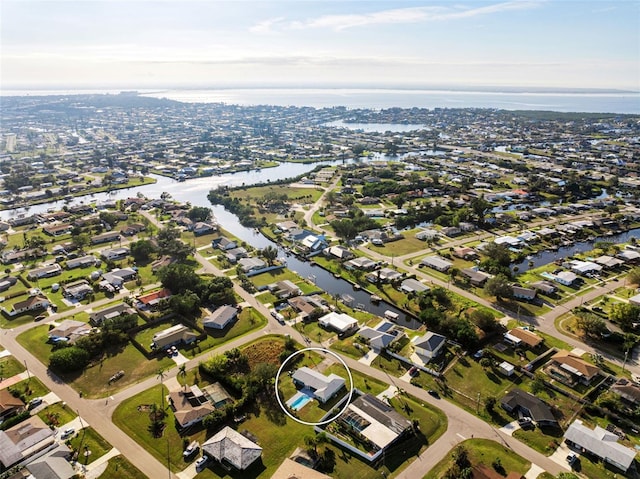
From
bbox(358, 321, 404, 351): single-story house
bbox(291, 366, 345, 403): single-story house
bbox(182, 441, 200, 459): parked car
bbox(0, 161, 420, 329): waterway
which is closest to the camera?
bbox(182, 441, 200, 459): parked car

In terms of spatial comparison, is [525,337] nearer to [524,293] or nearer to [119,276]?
[524,293]

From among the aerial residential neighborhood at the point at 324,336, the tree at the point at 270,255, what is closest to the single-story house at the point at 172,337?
the aerial residential neighborhood at the point at 324,336

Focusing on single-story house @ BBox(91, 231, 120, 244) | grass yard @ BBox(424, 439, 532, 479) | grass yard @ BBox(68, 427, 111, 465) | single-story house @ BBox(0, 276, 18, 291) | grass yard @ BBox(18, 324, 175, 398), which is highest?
single-story house @ BBox(91, 231, 120, 244)

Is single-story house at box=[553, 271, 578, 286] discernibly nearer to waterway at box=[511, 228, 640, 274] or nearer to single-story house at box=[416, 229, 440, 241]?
waterway at box=[511, 228, 640, 274]

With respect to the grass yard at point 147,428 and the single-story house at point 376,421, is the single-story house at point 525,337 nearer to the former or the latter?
the single-story house at point 376,421

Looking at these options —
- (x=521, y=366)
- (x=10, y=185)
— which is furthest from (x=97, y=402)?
(x=10, y=185)

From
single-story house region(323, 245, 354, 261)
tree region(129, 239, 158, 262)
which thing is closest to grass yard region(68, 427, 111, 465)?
tree region(129, 239, 158, 262)

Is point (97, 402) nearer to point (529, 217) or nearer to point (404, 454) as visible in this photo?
point (404, 454)
